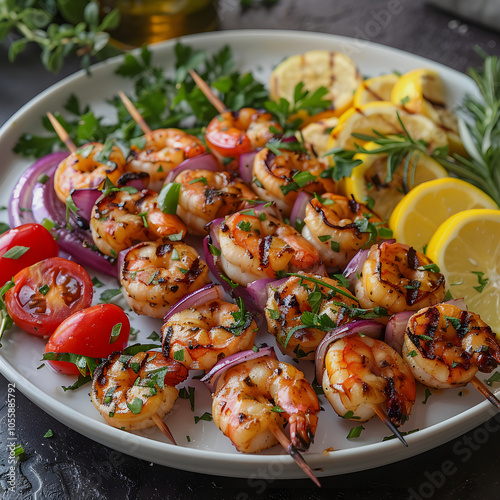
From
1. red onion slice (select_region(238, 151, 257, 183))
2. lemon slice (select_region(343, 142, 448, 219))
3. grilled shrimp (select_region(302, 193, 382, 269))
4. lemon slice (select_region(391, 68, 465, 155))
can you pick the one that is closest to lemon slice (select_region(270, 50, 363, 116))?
lemon slice (select_region(391, 68, 465, 155))

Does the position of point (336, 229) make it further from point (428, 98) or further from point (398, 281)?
point (428, 98)

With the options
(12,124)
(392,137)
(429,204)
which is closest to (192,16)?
(12,124)

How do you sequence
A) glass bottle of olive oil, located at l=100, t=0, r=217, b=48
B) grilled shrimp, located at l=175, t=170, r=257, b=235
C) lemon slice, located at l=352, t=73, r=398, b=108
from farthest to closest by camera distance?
1. glass bottle of olive oil, located at l=100, t=0, r=217, b=48
2. lemon slice, located at l=352, t=73, r=398, b=108
3. grilled shrimp, located at l=175, t=170, r=257, b=235

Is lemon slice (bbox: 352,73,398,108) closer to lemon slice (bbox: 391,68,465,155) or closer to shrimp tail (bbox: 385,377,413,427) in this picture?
lemon slice (bbox: 391,68,465,155)

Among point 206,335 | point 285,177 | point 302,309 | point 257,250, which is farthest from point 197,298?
point 285,177

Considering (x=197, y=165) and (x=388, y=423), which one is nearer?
(x=388, y=423)

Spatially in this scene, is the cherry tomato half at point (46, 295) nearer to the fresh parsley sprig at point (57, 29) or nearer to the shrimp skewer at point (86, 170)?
the shrimp skewer at point (86, 170)
